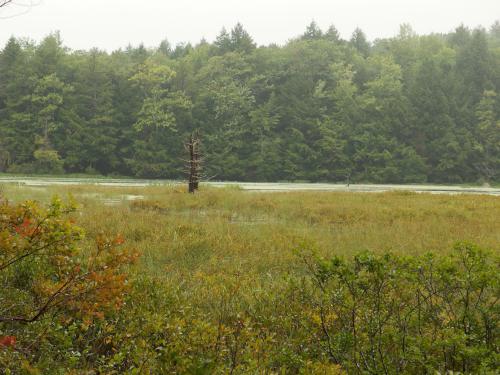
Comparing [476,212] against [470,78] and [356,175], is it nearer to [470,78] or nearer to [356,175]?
[356,175]

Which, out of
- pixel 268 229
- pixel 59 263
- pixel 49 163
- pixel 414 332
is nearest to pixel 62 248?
pixel 59 263

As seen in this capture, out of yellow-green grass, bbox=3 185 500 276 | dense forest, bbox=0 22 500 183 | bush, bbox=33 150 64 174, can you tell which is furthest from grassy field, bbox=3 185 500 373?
bush, bbox=33 150 64 174

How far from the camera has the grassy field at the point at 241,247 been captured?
166 inches

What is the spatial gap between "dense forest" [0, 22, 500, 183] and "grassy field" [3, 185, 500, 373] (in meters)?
34.6

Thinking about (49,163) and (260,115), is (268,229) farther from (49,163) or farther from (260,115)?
(49,163)

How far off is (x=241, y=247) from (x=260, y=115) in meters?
49.1

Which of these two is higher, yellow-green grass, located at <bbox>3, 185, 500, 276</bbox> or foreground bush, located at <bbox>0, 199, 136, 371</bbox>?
foreground bush, located at <bbox>0, 199, 136, 371</bbox>

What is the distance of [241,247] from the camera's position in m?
9.68

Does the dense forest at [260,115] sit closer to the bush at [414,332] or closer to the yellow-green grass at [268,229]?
the yellow-green grass at [268,229]

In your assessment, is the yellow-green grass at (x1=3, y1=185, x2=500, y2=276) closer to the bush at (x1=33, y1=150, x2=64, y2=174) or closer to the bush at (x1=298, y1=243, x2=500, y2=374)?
the bush at (x1=298, y1=243, x2=500, y2=374)

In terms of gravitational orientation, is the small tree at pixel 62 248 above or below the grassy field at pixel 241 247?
above

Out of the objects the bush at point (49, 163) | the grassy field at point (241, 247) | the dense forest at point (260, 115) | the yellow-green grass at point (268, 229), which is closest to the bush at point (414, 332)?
the grassy field at point (241, 247)

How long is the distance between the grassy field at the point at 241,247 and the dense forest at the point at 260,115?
3460 centimetres

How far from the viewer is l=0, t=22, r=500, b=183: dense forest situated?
54.0 m
